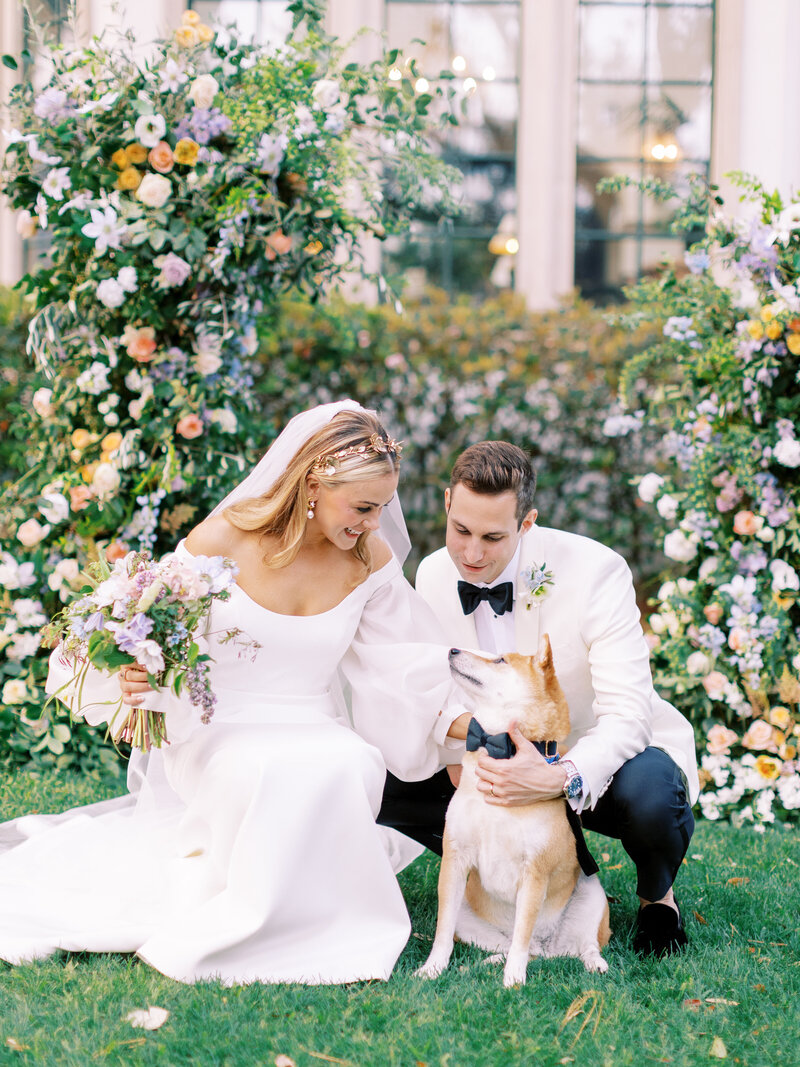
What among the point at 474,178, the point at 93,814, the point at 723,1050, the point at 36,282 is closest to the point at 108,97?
the point at 36,282

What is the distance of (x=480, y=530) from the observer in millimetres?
3047

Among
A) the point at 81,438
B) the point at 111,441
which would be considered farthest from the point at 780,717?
the point at 81,438

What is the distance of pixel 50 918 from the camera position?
9.77 feet

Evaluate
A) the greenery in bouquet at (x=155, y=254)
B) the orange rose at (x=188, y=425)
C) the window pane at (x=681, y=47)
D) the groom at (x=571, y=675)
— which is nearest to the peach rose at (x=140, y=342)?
the greenery in bouquet at (x=155, y=254)

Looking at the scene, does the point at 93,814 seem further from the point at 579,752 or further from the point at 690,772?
the point at 690,772

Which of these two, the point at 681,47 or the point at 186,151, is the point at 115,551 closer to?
the point at 186,151

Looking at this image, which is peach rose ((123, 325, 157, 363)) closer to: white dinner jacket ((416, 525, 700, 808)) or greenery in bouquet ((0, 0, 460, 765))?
greenery in bouquet ((0, 0, 460, 765))

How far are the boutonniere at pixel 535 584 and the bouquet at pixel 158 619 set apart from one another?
93cm

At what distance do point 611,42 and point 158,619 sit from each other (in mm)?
7346

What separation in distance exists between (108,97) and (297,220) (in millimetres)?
825

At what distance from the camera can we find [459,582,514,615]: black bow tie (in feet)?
10.7

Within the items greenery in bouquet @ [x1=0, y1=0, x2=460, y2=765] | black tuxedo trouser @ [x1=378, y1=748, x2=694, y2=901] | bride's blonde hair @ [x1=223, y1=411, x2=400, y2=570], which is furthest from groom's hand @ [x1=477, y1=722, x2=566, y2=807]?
greenery in bouquet @ [x1=0, y1=0, x2=460, y2=765]

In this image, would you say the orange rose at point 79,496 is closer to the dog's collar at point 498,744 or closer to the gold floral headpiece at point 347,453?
the gold floral headpiece at point 347,453

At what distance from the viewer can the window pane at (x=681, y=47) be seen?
27.6 feet
